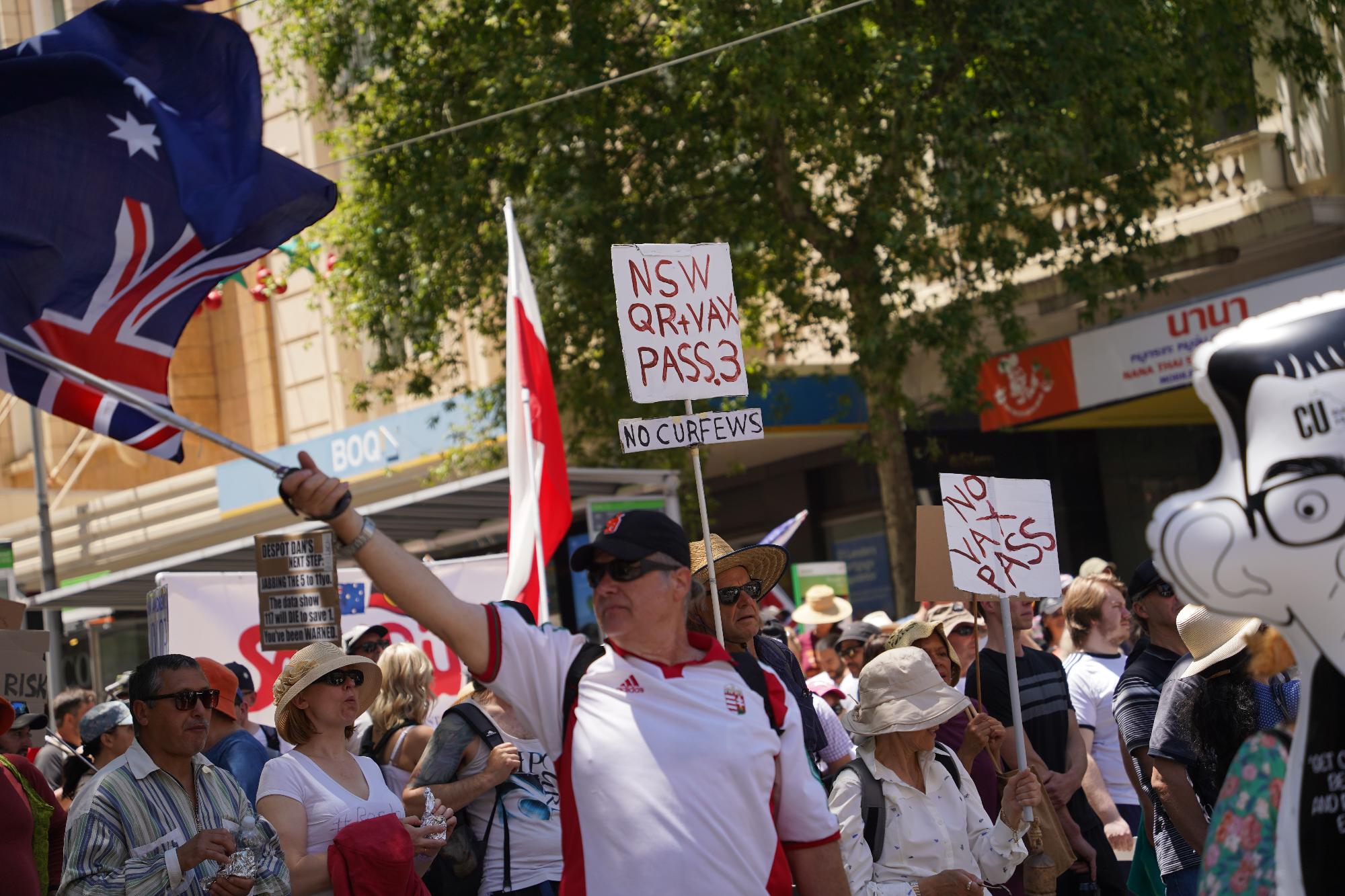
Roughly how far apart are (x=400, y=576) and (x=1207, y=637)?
290 cm

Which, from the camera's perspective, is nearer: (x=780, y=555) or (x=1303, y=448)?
(x=1303, y=448)

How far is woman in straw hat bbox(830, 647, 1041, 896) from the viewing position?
5.13m

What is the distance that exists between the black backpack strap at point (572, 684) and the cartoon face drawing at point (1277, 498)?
1315mm

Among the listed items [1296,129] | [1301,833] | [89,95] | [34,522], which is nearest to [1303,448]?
[1301,833]

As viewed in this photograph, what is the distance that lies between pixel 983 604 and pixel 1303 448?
13.0 feet

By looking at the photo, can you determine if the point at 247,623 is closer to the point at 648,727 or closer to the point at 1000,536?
the point at 1000,536

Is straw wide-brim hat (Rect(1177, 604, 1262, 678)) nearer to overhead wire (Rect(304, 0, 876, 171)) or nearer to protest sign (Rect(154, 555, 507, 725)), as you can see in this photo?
A: protest sign (Rect(154, 555, 507, 725))

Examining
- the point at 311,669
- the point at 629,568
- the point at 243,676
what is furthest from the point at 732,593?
the point at 243,676

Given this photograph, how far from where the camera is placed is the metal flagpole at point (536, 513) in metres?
9.01

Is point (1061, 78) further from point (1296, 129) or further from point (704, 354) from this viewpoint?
point (704, 354)

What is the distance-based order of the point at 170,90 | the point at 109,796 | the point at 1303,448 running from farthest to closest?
the point at 170,90 → the point at 109,796 → the point at 1303,448

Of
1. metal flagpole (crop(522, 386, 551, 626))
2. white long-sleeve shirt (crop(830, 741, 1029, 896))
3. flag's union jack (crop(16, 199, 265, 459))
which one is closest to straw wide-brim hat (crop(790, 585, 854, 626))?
metal flagpole (crop(522, 386, 551, 626))

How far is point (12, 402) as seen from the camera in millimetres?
27297

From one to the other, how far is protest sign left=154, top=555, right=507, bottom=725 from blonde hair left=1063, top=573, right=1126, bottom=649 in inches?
154
